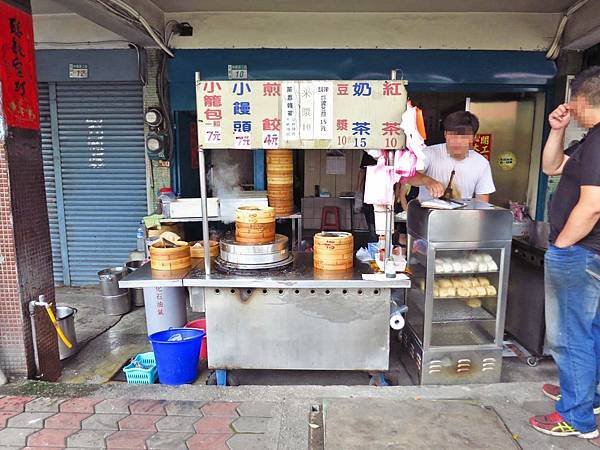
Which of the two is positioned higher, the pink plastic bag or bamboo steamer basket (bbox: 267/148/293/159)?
bamboo steamer basket (bbox: 267/148/293/159)

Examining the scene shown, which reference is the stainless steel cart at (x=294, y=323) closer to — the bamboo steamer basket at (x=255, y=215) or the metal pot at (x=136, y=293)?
the bamboo steamer basket at (x=255, y=215)

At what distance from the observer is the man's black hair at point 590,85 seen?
→ 8.23 ft

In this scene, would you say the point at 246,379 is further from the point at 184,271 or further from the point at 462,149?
the point at 462,149

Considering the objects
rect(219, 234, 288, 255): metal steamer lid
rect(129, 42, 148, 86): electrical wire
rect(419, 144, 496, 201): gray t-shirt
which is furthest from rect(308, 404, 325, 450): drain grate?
rect(129, 42, 148, 86): electrical wire

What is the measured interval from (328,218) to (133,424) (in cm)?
462

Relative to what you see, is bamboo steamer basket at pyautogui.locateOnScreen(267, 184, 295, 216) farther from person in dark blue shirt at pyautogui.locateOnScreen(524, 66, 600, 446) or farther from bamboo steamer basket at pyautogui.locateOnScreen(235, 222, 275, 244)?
person in dark blue shirt at pyautogui.locateOnScreen(524, 66, 600, 446)

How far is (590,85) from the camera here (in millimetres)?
2529

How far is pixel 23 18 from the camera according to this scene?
3.46 meters

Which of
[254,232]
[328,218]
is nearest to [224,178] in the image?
[328,218]

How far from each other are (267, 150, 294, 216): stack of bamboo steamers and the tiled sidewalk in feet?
9.27

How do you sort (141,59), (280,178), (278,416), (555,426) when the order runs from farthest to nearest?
1. (141,59)
2. (280,178)
3. (278,416)
4. (555,426)

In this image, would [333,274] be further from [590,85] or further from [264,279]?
[590,85]

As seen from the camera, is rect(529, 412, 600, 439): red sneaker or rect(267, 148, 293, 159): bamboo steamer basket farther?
rect(267, 148, 293, 159): bamboo steamer basket

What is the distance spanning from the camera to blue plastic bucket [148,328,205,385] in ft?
11.8
